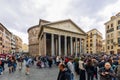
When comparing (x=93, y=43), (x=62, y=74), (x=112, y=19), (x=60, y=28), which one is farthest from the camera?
(x=93, y=43)

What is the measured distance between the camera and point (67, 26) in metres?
53.8

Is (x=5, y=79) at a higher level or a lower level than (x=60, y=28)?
lower

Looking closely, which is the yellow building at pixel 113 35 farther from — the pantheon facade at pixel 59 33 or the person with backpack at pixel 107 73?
the person with backpack at pixel 107 73

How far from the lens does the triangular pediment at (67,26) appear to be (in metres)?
49.3

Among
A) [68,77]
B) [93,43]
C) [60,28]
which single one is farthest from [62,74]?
[93,43]

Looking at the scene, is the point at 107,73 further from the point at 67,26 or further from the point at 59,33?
the point at 67,26

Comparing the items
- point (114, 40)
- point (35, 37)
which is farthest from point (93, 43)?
point (114, 40)

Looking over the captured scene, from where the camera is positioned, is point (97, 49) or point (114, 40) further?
point (97, 49)

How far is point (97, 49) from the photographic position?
96562 millimetres

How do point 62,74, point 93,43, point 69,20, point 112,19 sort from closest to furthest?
point 62,74 < point 69,20 < point 112,19 < point 93,43

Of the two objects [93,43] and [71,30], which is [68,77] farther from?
[93,43]

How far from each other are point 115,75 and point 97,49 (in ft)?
304

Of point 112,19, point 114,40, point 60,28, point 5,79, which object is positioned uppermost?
point 112,19

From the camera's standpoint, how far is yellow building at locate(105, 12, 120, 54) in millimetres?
54312
